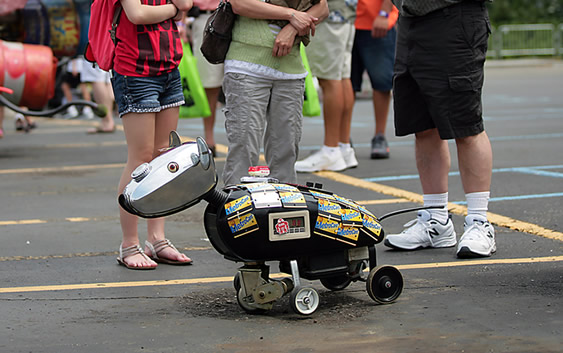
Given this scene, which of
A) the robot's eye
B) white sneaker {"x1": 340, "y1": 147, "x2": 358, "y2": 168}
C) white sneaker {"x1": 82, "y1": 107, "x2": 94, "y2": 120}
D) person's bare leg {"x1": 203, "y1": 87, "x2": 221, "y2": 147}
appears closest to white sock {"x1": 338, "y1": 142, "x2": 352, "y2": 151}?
white sneaker {"x1": 340, "y1": 147, "x2": 358, "y2": 168}

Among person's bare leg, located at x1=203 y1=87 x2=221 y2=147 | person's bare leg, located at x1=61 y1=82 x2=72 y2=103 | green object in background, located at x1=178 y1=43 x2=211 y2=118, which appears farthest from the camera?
person's bare leg, located at x1=61 y1=82 x2=72 y2=103

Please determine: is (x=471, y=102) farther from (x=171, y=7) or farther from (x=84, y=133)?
(x=84, y=133)

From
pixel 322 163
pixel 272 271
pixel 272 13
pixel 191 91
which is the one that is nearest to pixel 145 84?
pixel 272 13

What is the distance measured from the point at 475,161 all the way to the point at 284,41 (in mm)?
1235

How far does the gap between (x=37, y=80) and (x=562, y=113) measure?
7.62 m

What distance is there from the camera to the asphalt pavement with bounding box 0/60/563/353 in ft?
12.3

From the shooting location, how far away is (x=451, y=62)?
5.18 m

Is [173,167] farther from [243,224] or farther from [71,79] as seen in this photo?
[71,79]

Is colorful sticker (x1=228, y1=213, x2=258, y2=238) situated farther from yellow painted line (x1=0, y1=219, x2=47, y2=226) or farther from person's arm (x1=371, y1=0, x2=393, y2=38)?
person's arm (x1=371, y1=0, x2=393, y2=38)

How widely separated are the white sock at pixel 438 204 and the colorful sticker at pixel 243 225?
1.76 meters

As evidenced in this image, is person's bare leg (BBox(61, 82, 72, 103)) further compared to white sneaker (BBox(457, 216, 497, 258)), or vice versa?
person's bare leg (BBox(61, 82, 72, 103))

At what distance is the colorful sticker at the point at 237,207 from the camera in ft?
13.2

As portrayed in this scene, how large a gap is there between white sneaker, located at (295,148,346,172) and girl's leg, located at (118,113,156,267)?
3428 millimetres

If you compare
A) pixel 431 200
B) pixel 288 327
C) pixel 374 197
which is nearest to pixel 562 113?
pixel 374 197
